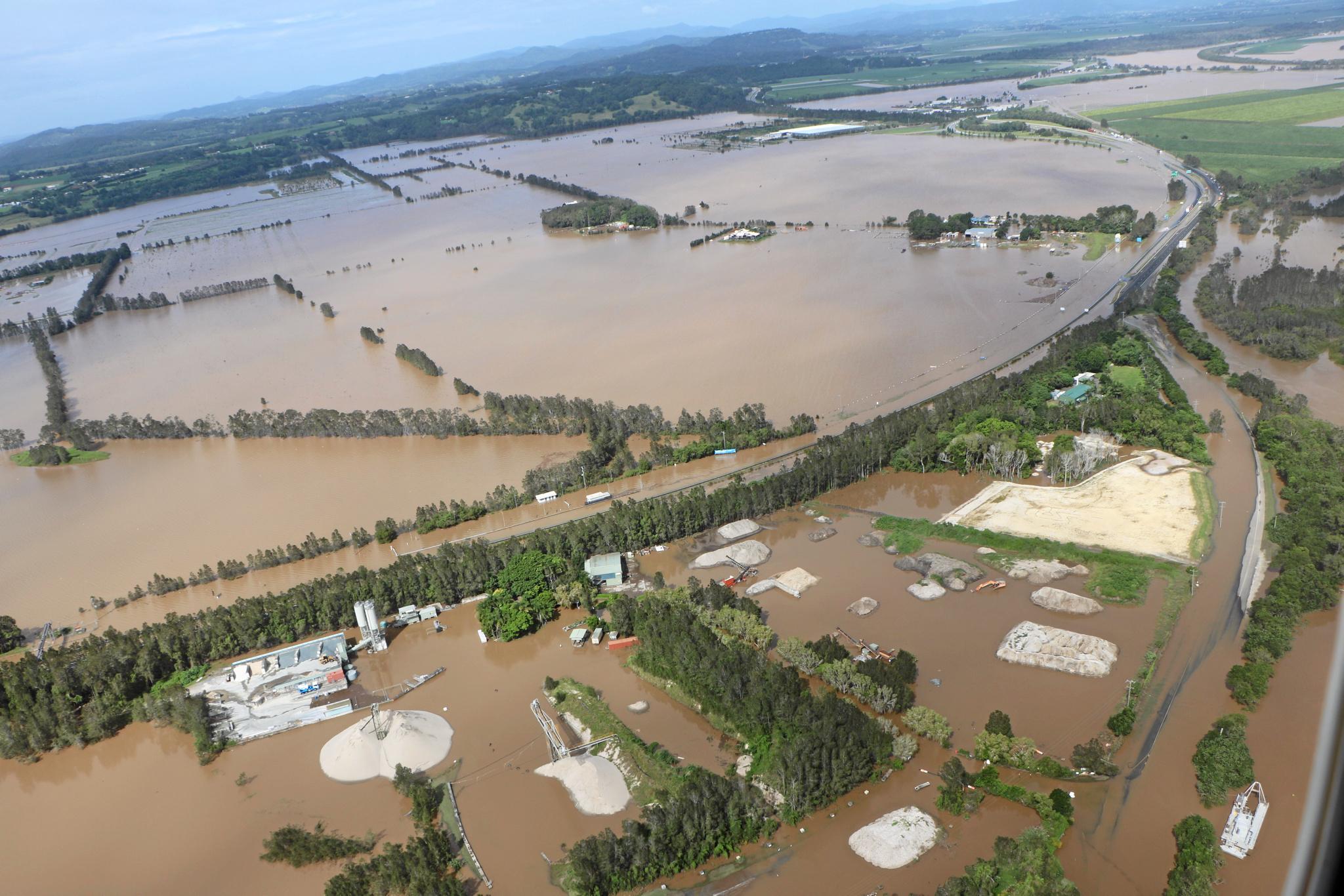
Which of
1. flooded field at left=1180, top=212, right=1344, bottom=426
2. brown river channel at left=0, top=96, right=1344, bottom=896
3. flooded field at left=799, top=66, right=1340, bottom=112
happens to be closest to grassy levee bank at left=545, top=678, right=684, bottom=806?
brown river channel at left=0, top=96, right=1344, bottom=896

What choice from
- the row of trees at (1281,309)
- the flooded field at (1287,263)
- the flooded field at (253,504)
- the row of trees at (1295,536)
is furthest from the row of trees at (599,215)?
the row of trees at (1295,536)

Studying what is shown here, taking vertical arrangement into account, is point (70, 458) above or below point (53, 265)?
below

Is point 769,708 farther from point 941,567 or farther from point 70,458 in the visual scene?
point 70,458

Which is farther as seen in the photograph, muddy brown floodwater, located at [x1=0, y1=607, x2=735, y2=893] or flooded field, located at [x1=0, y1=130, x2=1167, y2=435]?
flooded field, located at [x1=0, y1=130, x2=1167, y2=435]

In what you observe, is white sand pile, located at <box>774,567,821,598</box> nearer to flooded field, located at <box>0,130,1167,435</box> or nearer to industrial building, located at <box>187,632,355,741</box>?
flooded field, located at <box>0,130,1167,435</box>

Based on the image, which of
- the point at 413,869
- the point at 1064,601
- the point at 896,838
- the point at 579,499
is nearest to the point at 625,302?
the point at 579,499
